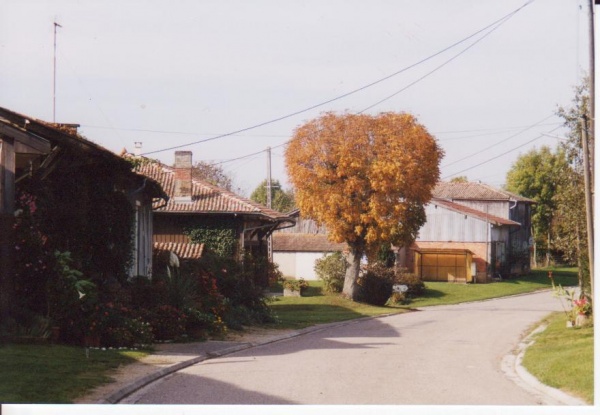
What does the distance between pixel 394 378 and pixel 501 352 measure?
629cm

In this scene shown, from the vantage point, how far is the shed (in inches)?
2367

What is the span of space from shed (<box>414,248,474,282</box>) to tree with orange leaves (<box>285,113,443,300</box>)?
888 inches

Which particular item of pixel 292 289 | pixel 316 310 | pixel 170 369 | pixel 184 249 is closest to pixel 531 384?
pixel 170 369

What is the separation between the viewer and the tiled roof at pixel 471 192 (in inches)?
2704

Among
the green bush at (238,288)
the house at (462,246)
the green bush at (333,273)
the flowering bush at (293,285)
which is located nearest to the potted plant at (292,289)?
the flowering bush at (293,285)

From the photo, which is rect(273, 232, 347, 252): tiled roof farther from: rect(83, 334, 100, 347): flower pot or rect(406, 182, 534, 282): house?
rect(83, 334, 100, 347): flower pot

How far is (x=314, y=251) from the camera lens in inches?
2221

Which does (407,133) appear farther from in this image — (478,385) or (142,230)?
(478,385)

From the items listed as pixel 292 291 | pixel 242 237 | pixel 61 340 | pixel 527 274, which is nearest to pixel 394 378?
pixel 61 340

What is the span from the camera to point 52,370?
40.3ft

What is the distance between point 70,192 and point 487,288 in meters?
40.5

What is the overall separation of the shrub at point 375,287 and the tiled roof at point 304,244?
45.8 ft

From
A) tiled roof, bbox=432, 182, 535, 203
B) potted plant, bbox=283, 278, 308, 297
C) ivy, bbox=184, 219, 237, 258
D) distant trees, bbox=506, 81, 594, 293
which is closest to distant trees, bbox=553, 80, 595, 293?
distant trees, bbox=506, 81, 594, 293

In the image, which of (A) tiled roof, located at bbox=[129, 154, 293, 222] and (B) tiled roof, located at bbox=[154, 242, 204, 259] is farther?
(A) tiled roof, located at bbox=[129, 154, 293, 222]
